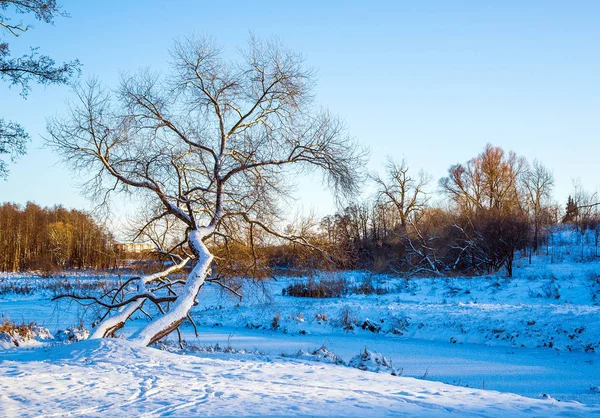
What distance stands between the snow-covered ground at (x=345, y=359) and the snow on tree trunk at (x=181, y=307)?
518 millimetres

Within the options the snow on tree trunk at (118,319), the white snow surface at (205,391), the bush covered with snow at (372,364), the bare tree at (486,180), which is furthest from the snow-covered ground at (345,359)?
the bare tree at (486,180)

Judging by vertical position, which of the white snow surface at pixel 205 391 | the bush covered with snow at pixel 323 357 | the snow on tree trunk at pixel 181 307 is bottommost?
the bush covered with snow at pixel 323 357

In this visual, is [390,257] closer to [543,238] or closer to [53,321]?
[543,238]

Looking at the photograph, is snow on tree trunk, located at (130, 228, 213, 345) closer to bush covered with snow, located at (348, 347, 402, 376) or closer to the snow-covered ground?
the snow-covered ground

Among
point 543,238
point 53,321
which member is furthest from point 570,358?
point 543,238

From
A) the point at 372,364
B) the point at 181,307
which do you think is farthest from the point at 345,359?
the point at 181,307

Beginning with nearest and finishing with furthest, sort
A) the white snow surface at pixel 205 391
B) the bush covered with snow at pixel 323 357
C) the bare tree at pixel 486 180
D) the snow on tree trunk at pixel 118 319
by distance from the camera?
1. the white snow surface at pixel 205 391
2. the bush covered with snow at pixel 323 357
3. the snow on tree trunk at pixel 118 319
4. the bare tree at pixel 486 180

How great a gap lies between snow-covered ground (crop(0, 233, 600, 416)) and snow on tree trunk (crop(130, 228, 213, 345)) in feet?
1.70

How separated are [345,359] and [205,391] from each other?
6.21 m

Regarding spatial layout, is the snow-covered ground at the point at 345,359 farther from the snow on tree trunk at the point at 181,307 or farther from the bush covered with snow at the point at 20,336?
the snow on tree trunk at the point at 181,307

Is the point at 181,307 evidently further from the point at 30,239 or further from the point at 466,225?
the point at 30,239

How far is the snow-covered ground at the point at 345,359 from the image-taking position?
5.11 metres

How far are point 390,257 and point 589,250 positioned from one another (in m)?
13.9

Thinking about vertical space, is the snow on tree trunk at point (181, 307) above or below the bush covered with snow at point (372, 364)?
above
